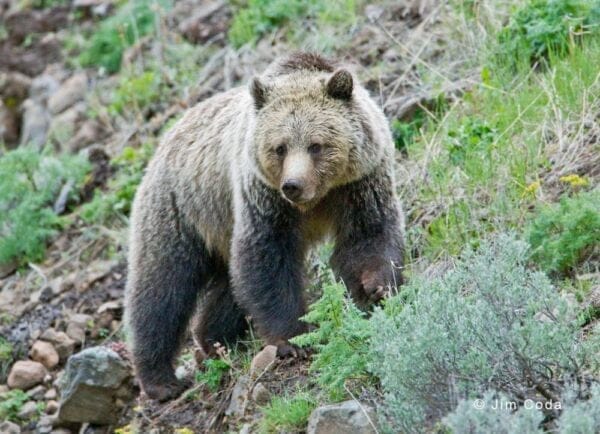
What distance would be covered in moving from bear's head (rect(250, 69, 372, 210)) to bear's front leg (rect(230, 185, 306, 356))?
16cm

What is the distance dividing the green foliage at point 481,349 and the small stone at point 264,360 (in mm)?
1416

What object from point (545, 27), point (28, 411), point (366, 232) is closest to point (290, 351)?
point (366, 232)

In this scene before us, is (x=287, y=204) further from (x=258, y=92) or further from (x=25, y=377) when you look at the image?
(x=25, y=377)

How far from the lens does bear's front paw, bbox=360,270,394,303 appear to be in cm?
622

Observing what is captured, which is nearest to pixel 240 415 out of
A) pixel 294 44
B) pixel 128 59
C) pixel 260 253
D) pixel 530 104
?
pixel 260 253

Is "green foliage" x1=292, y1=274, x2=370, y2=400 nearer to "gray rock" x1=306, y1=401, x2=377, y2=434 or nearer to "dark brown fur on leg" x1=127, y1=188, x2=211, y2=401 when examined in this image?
"gray rock" x1=306, y1=401, x2=377, y2=434

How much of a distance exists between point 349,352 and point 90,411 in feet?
9.12

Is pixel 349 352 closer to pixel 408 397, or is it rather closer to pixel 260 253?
pixel 408 397

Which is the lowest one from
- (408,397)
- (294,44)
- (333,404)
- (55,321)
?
Result: (55,321)

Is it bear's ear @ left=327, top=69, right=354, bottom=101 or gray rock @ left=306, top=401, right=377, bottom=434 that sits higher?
bear's ear @ left=327, top=69, right=354, bottom=101

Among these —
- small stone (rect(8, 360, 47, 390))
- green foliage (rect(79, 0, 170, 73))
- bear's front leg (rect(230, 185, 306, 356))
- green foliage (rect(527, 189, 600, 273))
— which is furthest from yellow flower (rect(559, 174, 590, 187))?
green foliage (rect(79, 0, 170, 73))

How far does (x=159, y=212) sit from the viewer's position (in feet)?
24.6

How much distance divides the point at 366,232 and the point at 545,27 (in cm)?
268

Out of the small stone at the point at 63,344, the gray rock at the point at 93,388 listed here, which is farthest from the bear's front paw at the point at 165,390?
the small stone at the point at 63,344
